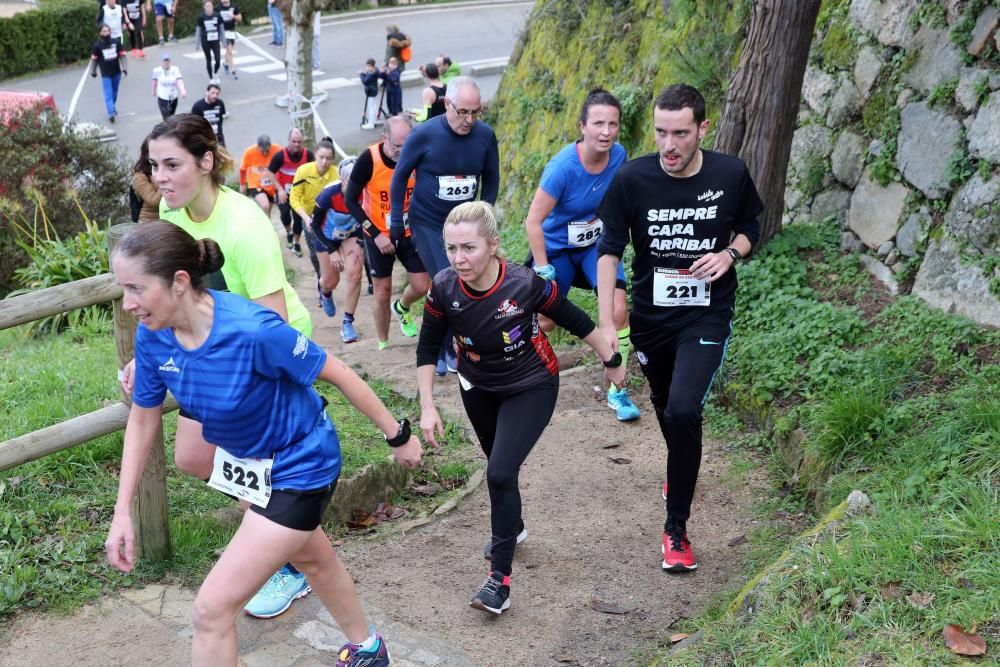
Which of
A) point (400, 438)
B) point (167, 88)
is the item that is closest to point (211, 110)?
point (167, 88)

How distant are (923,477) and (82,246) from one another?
897 cm

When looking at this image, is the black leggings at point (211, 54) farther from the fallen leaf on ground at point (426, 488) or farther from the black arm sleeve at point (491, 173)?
the fallen leaf on ground at point (426, 488)

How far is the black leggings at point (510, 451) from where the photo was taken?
14.7ft

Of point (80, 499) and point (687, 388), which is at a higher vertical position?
point (687, 388)

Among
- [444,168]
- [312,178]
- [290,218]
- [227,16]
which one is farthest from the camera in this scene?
[227,16]

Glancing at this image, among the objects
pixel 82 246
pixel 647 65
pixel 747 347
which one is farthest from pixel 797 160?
pixel 82 246

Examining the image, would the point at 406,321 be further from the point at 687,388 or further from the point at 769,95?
the point at 687,388

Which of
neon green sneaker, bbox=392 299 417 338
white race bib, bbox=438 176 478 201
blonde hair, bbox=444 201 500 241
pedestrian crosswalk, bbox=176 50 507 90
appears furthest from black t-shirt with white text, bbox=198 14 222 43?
blonde hair, bbox=444 201 500 241

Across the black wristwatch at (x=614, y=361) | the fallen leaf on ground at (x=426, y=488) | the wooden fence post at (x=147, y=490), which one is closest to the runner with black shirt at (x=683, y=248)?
the black wristwatch at (x=614, y=361)

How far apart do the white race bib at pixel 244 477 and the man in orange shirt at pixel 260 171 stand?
36.9ft

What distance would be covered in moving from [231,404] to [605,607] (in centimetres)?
219

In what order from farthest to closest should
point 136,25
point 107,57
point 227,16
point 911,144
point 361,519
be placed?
point 136,25, point 227,16, point 107,57, point 911,144, point 361,519

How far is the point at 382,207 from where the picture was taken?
8258 millimetres

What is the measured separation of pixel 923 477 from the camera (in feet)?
14.7
